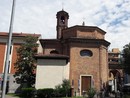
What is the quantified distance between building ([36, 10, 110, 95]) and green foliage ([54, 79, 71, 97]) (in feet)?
4.51

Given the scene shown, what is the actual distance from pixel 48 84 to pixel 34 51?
9.75 m

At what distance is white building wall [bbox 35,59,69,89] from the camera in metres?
29.8

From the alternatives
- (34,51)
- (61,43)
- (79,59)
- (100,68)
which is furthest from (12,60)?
(100,68)

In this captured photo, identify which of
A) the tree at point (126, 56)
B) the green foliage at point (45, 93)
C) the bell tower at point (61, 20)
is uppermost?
the bell tower at point (61, 20)

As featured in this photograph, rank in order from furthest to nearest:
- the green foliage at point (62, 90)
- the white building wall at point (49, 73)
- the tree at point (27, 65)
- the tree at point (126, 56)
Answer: the tree at point (27, 65) → the tree at point (126, 56) → the white building wall at point (49, 73) → the green foliage at point (62, 90)

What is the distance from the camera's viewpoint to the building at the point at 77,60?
3030cm

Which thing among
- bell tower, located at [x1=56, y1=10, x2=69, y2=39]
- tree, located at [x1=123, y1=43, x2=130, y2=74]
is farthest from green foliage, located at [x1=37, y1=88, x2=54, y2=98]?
bell tower, located at [x1=56, y1=10, x2=69, y2=39]

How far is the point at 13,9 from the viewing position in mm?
11648

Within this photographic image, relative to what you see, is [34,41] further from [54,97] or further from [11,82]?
[54,97]

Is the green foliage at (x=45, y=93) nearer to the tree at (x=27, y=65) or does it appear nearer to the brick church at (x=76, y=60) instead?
the brick church at (x=76, y=60)

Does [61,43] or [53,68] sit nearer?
[53,68]

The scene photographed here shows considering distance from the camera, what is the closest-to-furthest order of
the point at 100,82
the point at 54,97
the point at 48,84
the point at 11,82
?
the point at 54,97, the point at 48,84, the point at 100,82, the point at 11,82

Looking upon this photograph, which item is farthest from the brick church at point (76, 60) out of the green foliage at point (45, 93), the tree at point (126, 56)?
the green foliage at point (45, 93)

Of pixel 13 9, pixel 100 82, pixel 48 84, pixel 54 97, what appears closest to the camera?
pixel 13 9
